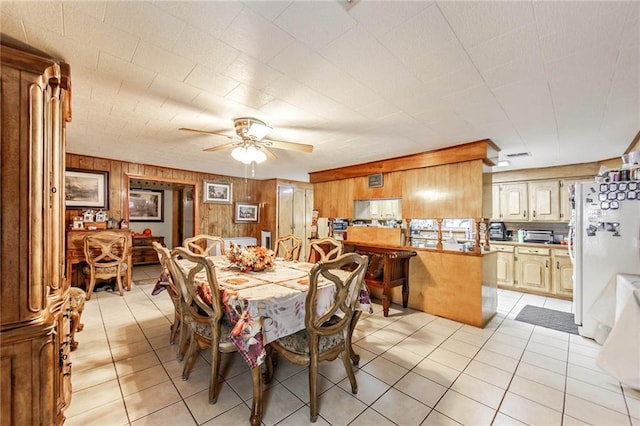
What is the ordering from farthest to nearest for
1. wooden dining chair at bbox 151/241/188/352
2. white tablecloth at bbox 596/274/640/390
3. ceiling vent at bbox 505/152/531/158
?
1. ceiling vent at bbox 505/152/531/158
2. wooden dining chair at bbox 151/241/188/352
3. white tablecloth at bbox 596/274/640/390

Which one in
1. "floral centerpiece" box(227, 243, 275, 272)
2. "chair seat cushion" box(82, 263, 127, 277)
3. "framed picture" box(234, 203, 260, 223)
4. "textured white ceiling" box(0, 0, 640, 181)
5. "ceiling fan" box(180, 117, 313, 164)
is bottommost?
"chair seat cushion" box(82, 263, 127, 277)

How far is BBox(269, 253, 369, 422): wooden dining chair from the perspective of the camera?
1685 millimetres

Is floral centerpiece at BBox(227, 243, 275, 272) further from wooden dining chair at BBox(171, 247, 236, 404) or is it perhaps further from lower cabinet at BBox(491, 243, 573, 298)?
lower cabinet at BBox(491, 243, 573, 298)

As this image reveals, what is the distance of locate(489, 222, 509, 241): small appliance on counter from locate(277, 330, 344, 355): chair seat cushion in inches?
189

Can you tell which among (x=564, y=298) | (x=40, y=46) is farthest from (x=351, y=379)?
(x=564, y=298)

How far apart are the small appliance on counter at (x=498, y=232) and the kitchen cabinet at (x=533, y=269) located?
473 mm

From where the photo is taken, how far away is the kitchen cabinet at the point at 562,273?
170 inches

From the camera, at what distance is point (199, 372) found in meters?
2.21

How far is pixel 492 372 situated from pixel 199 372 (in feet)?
8.19

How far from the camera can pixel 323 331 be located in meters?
1.80

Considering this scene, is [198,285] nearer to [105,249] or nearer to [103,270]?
[105,249]

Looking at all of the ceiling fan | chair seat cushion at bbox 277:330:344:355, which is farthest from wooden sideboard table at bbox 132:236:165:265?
chair seat cushion at bbox 277:330:344:355

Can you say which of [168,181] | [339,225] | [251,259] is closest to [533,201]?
[339,225]

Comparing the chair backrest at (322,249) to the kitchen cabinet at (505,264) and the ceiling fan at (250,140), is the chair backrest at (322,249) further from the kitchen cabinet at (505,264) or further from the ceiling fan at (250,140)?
the kitchen cabinet at (505,264)
